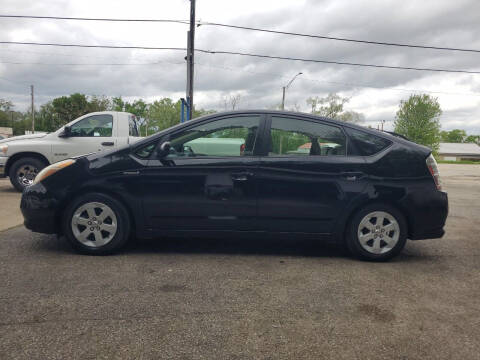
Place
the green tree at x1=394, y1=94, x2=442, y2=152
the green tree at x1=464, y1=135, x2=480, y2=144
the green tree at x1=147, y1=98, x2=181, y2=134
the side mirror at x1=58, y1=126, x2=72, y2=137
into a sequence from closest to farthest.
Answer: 1. the side mirror at x1=58, y1=126, x2=72, y2=137
2. the green tree at x1=394, y1=94, x2=442, y2=152
3. the green tree at x1=147, y1=98, x2=181, y2=134
4. the green tree at x1=464, y1=135, x2=480, y2=144

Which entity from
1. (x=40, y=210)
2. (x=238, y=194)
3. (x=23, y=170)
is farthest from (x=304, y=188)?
(x=23, y=170)

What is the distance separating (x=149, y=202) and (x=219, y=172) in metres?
0.78

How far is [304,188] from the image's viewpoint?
3996 millimetres

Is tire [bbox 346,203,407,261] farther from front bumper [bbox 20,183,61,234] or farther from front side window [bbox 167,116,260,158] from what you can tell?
front bumper [bbox 20,183,61,234]

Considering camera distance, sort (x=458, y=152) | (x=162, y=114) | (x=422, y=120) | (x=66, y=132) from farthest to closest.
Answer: (x=458, y=152)
(x=162, y=114)
(x=422, y=120)
(x=66, y=132)

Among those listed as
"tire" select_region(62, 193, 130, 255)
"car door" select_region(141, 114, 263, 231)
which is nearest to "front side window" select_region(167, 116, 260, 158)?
"car door" select_region(141, 114, 263, 231)

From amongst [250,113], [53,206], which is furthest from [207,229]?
[53,206]

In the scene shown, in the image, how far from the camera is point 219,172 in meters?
3.99

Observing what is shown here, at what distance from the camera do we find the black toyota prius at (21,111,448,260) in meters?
3.99

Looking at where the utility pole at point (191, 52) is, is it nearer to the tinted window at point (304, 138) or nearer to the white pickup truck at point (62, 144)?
the white pickup truck at point (62, 144)

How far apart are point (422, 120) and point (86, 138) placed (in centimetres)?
7458

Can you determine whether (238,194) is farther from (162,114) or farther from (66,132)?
(162,114)

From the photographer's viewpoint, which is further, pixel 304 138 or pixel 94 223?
pixel 304 138

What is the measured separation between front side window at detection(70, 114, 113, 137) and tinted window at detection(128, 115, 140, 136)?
409 millimetres
